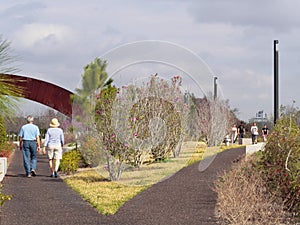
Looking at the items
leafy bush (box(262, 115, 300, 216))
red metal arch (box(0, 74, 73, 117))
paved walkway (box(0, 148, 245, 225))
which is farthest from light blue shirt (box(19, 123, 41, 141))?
red metal arch (box(0, 74, 73, 117))

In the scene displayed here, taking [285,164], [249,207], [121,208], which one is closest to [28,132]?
[121,208]

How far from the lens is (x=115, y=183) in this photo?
48.3 ft

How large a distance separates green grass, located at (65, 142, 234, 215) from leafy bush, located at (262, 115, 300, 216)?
2.64 meters

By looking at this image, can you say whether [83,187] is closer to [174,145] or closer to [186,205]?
[186,205]

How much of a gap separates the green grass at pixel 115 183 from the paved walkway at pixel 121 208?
224 mm

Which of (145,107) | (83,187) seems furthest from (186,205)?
(145,107)

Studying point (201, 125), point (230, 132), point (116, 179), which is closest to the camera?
point (116, 179)

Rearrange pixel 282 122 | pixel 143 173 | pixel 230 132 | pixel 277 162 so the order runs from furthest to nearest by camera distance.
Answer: pixel 230 132 → pixel 143 173 → pixel 282 122 → pixel 277 162

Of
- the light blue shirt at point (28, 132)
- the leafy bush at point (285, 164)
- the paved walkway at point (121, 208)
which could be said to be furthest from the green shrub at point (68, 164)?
the leafy bush at point (285, 164)

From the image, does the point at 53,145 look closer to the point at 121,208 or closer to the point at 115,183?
the point at 115,183

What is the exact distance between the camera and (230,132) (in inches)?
1599

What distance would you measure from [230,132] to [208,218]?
31991mm

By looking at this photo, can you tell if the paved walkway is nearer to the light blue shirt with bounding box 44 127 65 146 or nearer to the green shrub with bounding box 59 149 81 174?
the light blue shirt with bounding box 44 127 65 146

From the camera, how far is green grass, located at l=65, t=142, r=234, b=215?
11.2 meters
